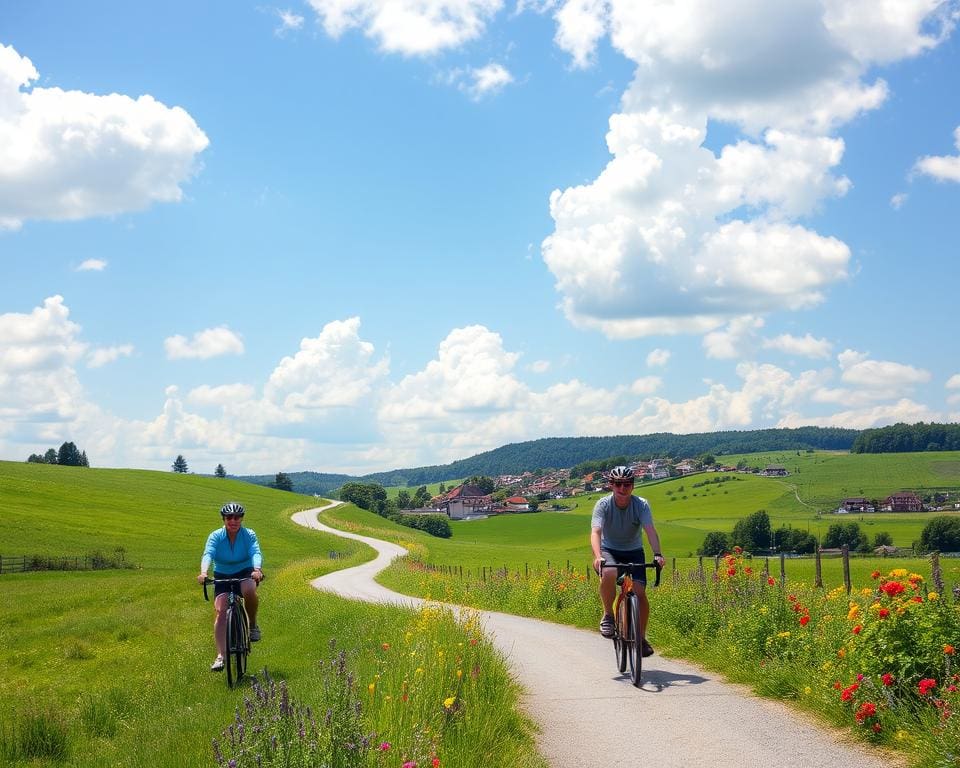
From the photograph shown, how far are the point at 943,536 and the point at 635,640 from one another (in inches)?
4168

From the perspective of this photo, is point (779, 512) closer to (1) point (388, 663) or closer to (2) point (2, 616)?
(2) point (2, 616)

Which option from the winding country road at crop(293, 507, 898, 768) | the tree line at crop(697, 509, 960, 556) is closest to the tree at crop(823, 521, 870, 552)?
the tree line at crop(697, 509, 960, 556)

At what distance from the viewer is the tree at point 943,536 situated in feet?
330

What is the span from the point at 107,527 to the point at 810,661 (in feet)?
244

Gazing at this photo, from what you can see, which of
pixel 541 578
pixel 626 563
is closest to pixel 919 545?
pixel 541 578

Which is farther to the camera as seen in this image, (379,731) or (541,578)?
(541,578)

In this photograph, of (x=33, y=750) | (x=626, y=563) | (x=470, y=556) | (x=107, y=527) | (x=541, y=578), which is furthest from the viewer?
(x=470, y=556)

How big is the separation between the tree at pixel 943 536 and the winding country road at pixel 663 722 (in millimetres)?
101928

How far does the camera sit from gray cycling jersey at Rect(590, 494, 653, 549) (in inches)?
406

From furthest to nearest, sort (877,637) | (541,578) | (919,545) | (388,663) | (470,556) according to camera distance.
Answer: (919,545)
(470,556)
(541,578)
(388,663)
(877,637)

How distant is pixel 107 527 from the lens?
74.4 meters

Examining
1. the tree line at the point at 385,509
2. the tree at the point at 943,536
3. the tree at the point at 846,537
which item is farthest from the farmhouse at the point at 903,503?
the tree line at the point at 385,509

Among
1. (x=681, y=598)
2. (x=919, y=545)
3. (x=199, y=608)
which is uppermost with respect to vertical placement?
(x=681, y=598)

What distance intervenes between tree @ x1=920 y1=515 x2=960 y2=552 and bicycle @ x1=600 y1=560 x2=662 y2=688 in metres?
102
